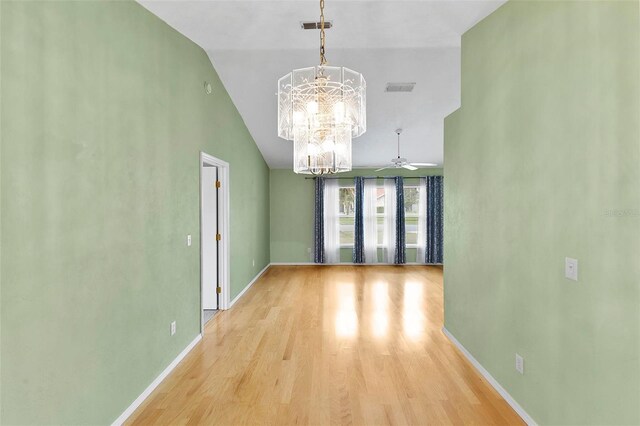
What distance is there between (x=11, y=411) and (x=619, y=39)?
323 centimetres

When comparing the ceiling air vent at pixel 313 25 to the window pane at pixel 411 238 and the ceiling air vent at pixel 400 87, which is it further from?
the window pane at pixel 411 238

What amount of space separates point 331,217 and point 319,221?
309mm

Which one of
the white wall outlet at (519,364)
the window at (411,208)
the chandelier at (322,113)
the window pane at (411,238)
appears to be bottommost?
the white wall outlet at (519,364)

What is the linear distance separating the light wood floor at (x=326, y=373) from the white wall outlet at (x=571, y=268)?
43.1 inches

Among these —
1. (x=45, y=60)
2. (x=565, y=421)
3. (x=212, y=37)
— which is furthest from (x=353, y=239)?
(x=45, y=60)

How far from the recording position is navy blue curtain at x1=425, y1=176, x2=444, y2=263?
24.7 feet

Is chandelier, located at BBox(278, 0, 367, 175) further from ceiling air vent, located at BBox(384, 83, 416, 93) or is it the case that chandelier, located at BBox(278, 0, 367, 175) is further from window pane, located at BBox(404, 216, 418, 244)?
window pane, located at BBox(404, 216, 418, 244)

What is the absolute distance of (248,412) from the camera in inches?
86.0

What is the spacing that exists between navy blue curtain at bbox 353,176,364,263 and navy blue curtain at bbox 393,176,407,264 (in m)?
0.84

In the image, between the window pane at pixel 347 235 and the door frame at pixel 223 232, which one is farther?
the window pane at pixel 347 235

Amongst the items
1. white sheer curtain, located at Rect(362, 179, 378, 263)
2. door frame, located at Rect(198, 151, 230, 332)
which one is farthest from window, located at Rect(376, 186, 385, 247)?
door frame, located at Rect(198, 151, 230, 332)

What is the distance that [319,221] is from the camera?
7582 mm

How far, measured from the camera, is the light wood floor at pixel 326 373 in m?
2.17

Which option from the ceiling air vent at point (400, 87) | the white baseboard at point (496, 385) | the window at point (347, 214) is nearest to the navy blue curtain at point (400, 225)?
the window at point (347, 214)
